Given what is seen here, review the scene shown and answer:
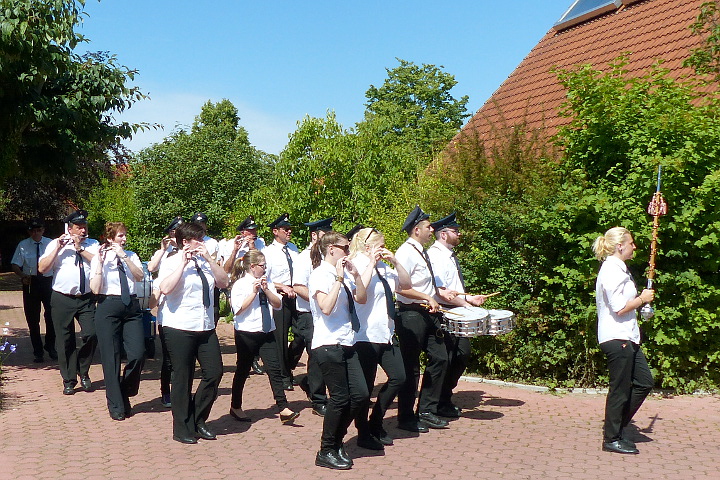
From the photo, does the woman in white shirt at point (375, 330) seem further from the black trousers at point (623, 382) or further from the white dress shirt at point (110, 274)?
the white dress shirt at point (110, 274)

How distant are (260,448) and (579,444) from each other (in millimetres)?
2786

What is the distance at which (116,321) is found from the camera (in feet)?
27.6

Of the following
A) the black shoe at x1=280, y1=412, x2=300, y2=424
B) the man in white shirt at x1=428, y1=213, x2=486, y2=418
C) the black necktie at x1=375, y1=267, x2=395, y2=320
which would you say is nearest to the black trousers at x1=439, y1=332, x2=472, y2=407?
the man in white shirt at x1=428, y1=213, x2=486, y2=418

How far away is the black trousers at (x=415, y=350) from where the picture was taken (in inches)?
306

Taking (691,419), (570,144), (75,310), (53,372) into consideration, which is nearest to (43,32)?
(75,310)

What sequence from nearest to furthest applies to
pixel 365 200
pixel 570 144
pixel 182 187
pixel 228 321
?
pixel 570 144
pixel 365 200
pixel 228 321
pixel 182 187

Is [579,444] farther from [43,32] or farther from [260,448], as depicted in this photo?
[43,32]

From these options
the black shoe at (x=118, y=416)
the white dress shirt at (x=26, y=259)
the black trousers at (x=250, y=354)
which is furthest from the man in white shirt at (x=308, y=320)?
the white dress shirt at (x=26, y=259)

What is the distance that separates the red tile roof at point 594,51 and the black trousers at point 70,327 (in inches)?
278

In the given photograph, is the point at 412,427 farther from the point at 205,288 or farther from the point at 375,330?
the point at 205,288

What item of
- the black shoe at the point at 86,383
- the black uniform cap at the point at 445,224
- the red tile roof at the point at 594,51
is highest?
the red tile roof at the point at 594,51

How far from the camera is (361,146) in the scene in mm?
15719

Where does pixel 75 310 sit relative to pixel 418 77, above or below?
below

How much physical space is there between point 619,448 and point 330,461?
96.7 inches
